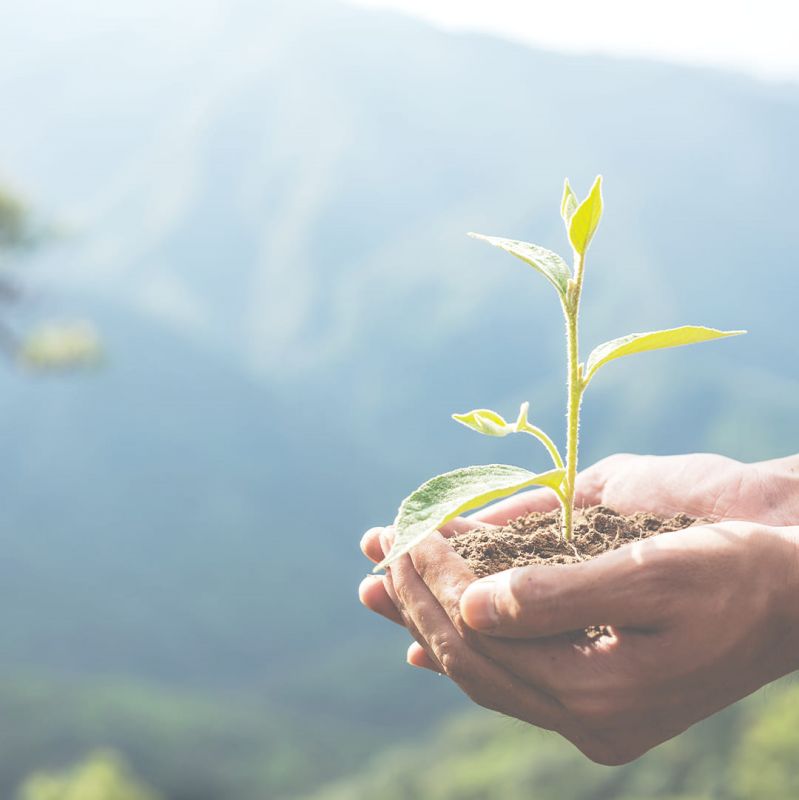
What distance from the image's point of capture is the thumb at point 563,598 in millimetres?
707

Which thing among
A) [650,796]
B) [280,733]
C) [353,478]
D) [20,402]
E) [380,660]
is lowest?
[650,796]

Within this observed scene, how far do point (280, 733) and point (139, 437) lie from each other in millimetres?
7187

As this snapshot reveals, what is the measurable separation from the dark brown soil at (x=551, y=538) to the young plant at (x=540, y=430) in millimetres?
26

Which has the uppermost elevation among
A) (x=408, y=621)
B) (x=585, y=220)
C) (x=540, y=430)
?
(x=585, y=220)

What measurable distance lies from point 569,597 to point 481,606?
7 cm

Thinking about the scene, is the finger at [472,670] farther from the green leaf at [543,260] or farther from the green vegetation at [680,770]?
the green vegetation at [680,770]

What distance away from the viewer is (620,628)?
0.77 meters

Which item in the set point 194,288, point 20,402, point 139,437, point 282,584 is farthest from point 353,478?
point 20,402

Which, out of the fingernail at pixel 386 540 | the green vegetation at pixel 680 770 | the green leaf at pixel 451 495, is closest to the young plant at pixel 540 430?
the green leaf at pixel 451 495

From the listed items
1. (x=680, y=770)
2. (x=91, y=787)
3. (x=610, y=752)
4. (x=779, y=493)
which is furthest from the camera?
(x=91, y=787)

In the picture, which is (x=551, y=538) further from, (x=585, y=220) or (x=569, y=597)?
(x=585, y=220)

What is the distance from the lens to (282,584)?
14.1 metres

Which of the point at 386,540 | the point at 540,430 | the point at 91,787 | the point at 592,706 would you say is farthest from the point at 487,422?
the point at 91,787

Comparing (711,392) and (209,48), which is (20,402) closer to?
(209,48)
